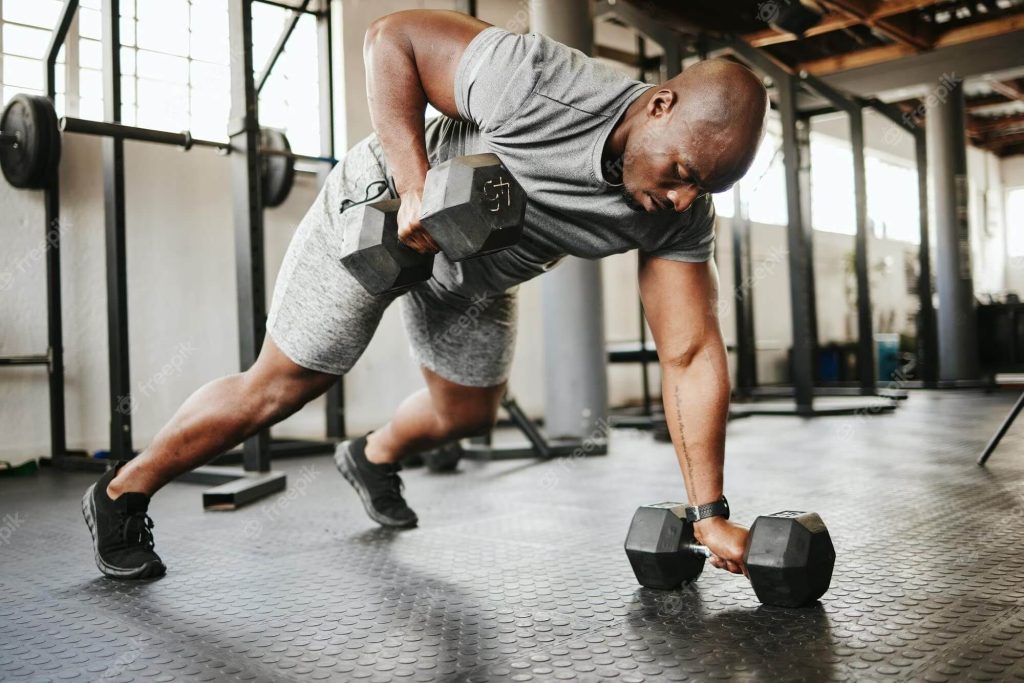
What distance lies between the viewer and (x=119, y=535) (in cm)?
157

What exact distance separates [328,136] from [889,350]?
672 centimetres

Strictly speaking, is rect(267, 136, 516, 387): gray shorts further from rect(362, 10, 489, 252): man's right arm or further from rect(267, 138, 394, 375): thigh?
rect(362, 10, 489, 252): man's right arm

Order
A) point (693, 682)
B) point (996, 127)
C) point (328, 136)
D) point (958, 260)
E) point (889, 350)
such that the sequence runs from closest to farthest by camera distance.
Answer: point (693, 682) → point (328, 136) → point (958, 260) → point (889, 350) → point (996, 127)

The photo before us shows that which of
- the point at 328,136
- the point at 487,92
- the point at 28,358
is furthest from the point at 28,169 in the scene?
the point at 487,92

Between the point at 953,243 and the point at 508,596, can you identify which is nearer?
the point at 508,596

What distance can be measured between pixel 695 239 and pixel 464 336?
0.53m

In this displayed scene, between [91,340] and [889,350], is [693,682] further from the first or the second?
[889,350]

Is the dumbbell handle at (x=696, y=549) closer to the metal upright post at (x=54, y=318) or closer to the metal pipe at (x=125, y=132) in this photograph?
the metal pipe at (x=125, y=132)

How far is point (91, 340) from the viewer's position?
3746 mm

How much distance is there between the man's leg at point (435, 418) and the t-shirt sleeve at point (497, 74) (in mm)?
677
